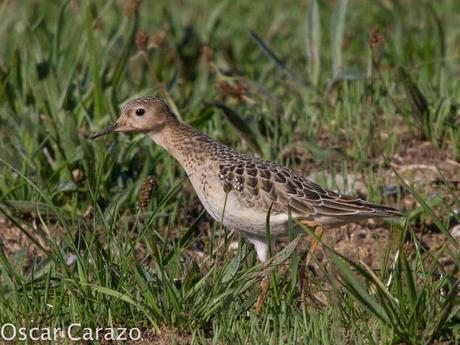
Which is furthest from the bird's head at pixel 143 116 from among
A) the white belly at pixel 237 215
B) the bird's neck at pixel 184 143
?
the white belly at pixel 237 215

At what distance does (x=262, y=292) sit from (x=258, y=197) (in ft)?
2.75

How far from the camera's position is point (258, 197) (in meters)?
6.07

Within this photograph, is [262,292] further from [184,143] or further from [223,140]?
[223,140]

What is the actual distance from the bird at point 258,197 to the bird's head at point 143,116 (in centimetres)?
25

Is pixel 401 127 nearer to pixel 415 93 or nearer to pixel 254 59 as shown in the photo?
pixel 415 93

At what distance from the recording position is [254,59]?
1005cm

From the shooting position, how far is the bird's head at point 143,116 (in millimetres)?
6656

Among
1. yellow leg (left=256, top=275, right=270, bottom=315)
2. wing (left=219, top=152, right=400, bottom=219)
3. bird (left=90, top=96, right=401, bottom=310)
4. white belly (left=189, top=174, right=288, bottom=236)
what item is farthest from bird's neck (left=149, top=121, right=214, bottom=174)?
yellow leg (left=256, top=275, right=270, bottom=315)

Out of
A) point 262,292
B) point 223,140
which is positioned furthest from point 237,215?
point 223,140

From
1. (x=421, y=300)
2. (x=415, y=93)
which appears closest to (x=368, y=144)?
(x=415, y=93)

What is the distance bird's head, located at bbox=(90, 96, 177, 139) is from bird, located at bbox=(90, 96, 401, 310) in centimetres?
25

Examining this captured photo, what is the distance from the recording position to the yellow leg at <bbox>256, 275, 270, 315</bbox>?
17.6 feet

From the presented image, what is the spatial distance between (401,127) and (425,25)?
2.04m

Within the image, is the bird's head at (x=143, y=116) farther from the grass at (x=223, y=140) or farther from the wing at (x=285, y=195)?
the wing at (x=285, y=195)
